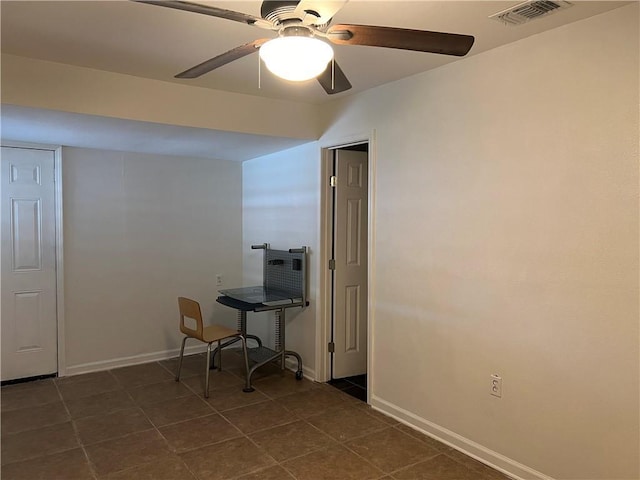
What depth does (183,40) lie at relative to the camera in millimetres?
2434

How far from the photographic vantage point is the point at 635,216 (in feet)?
6.59

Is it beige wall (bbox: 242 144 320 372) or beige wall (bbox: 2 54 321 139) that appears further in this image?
beige wall (bbox: 242 144 320 372)

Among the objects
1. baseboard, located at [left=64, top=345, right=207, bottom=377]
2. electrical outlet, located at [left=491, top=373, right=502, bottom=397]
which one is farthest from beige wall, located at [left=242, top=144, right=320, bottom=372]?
electrical outlet, located at [left=491, top=373, right=502, bottom=397]

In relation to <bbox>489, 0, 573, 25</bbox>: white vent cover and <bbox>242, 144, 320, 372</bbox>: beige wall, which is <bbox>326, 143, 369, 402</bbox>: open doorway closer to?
<bbox>242, 144, 320, 372</bbox>: beige wall

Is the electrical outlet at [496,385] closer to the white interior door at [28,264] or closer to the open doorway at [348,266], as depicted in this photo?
the open doorway at [348,266]

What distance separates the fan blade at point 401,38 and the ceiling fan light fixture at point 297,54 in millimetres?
117

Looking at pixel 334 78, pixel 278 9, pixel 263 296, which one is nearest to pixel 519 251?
pixel 334 78

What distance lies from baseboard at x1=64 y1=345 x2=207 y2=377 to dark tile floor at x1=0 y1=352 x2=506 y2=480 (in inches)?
6.9

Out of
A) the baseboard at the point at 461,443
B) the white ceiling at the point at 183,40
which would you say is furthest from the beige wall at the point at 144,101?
the baseboard at the point at 461,443

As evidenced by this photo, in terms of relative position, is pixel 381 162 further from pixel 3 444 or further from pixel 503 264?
pixel 3 444

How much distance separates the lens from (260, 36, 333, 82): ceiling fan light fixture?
1538mm

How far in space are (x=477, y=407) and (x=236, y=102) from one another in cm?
264

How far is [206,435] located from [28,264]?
2.25m

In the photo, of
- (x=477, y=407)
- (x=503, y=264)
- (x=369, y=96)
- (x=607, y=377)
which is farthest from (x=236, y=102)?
(x=607, y=377)
